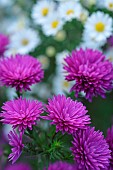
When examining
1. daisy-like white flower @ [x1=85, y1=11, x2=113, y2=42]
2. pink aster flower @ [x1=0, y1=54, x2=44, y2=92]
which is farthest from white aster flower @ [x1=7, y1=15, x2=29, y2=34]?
pink aster flower @ [x1=0, y1=54, x2=44, y2=92]

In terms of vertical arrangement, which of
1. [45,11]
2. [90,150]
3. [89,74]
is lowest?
[90,150]

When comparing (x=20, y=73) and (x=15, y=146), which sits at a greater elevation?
(x=20, y=73)

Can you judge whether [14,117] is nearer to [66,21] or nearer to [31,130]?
[31,130]

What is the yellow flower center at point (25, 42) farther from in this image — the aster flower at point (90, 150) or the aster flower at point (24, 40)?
the aster flower at point (90, 150)

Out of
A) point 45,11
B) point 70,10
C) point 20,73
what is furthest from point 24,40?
point 20,73

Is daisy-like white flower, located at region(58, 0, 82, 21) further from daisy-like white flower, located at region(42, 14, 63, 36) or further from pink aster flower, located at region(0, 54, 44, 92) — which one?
pink aster flower, located at region(0, 54, 44, 92)

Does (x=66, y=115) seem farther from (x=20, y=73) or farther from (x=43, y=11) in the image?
(x=43, y=11)
